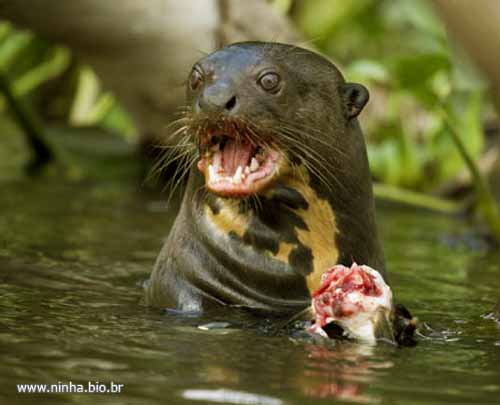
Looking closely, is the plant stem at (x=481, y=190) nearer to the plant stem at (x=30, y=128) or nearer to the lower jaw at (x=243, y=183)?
the lower jaw at (x=243, y=183)

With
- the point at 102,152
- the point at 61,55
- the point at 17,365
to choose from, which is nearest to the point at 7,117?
the point at 61,55

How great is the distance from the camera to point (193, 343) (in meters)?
3.79

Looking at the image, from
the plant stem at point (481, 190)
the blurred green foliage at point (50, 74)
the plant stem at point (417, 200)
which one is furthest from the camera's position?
the blurred green foliage at point (50, 74)

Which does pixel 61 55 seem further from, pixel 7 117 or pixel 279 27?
pixel 279 27

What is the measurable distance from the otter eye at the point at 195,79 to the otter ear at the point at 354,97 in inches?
22.3

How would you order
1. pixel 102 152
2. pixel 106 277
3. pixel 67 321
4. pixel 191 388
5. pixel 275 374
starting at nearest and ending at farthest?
1. pixel 191 388
2. pixel 275 374
3. pixel 67 321
4. pixel 106 277
5. pixel 102 152

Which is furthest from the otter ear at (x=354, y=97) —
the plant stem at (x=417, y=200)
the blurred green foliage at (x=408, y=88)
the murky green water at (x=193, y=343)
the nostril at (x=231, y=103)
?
the plant stem at (x=417, y=200)

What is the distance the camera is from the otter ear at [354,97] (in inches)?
181

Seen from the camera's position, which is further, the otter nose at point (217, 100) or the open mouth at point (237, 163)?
the open mouth at point (237, 163)

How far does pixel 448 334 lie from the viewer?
4.18 metres

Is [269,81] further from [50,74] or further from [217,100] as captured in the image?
[50,74]

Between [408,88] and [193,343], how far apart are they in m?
3.75

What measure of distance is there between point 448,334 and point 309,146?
78 cm

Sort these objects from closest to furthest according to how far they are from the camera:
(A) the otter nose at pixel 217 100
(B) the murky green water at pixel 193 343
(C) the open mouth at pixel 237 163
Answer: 1. (B) the murky green water at pixel 193 343
2. (A) the otter nose at pixel 217 100
3. (C) the open mouth at pixel 237 163
